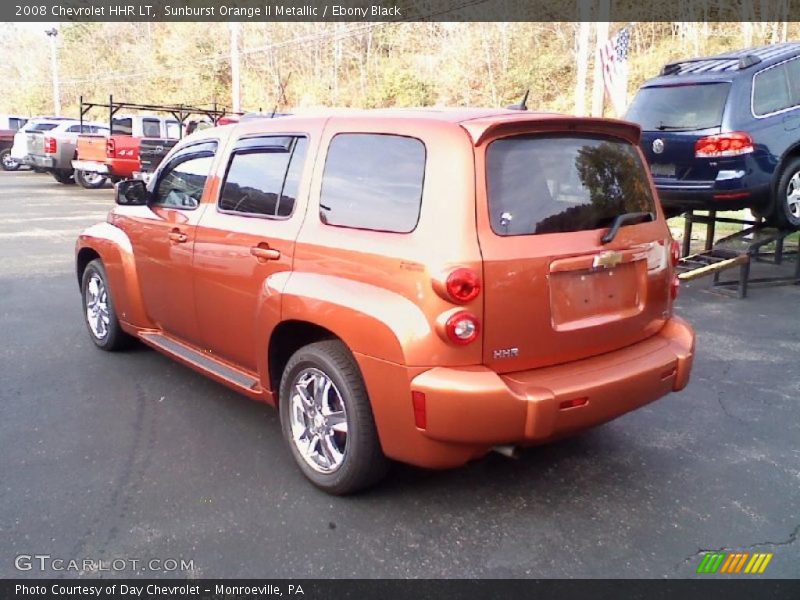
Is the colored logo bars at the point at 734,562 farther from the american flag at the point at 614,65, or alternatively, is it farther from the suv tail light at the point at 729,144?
the american flag at the point at 614,65

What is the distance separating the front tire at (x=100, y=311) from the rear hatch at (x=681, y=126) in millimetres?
5496

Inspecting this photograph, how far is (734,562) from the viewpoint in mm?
2945

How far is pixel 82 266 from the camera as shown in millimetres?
5918

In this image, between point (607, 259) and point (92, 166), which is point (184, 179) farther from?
point (92, 166)

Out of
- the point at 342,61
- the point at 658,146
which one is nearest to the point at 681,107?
the point at 658,146

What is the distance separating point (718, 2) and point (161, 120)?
2184 centimetres

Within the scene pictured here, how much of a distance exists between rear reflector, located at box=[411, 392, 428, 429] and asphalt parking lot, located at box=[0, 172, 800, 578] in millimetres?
562

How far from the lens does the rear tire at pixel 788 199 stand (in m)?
7.53

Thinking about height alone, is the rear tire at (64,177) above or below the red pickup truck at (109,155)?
below

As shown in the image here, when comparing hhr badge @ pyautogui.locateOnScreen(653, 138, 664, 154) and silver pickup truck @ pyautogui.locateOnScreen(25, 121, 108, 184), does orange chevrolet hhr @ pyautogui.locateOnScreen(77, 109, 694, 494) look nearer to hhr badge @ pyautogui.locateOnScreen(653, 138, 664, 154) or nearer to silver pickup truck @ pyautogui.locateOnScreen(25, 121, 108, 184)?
hhr badge @ pyautogui.locateOnScreen(653, 138, 664, 154)

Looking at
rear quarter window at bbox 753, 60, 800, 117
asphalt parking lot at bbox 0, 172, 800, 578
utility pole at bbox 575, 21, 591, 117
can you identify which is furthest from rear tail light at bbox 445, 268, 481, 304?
utility pole at bbox 575, 21, 591, 117

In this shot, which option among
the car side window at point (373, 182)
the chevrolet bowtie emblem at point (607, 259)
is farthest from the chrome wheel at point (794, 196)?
the car side window at point (373, 182)

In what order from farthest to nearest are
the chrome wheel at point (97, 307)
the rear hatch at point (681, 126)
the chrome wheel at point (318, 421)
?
the rear hatch at point (681, 126) < the chrome wheel at point (97, 307) < the chrome wheel at point (318, 421)
